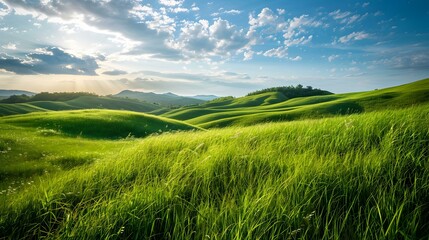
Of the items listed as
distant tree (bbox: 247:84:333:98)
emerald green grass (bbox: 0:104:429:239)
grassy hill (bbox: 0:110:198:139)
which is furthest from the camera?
distant tree (bbox: 247:84:333:98)

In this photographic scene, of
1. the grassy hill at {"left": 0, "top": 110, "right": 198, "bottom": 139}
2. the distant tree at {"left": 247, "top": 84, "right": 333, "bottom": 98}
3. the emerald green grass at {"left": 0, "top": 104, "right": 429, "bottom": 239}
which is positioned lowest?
the grassy hill at {"left": 0, "top": 110, "right": 198, "bottom": 139}

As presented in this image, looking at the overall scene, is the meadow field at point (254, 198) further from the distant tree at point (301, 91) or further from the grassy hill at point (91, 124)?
the distant tree at point (301, 91)

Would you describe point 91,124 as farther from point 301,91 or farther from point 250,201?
point 301,91

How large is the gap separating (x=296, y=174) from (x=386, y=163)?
153 cm

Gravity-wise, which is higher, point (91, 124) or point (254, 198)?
point (254, 198)

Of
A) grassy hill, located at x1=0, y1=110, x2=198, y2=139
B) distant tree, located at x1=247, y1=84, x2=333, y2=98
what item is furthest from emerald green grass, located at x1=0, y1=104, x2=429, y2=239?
distant tree, located at x1=247, y1=84, x2=333, y2=98

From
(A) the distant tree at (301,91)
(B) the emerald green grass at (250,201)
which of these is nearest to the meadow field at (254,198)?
(B) the emerald green grass at (250,201)

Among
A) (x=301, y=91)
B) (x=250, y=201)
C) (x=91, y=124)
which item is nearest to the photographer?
(x=250, y=201)

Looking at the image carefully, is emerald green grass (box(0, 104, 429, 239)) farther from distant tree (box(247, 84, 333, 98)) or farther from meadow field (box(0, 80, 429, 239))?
distant tree (box(247, 84, 333, 98))

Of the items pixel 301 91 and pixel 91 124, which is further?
pixel 301 91

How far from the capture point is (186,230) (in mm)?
3348

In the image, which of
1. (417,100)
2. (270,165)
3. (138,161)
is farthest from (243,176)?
(417,100)

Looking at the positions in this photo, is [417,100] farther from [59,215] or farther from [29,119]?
[29,119]

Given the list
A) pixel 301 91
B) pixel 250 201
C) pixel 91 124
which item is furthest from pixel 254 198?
pixel 301 91
